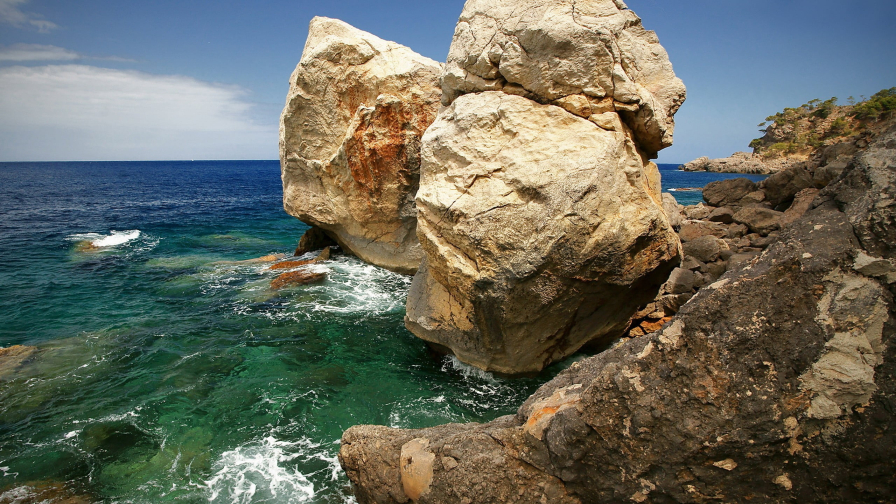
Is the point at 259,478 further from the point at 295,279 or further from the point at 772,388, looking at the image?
the point at 295,279

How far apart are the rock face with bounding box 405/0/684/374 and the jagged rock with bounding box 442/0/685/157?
2 centimetres

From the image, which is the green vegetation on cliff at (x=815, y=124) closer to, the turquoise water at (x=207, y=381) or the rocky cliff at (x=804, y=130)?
the rocky cliff at (x=804, y=130)

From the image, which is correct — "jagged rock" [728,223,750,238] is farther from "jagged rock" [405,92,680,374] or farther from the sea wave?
the sea wave

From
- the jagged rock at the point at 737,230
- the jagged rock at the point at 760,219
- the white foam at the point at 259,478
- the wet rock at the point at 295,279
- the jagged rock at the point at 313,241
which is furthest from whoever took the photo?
the jagged rock at the point at 313,241

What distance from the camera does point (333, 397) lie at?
816cm

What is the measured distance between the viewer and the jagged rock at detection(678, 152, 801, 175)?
58281mm

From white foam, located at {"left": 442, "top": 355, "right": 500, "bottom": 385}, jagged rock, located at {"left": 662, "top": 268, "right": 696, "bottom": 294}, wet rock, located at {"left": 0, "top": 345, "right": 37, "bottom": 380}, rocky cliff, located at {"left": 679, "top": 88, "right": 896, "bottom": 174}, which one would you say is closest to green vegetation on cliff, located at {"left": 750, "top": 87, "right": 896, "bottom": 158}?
rocky cliff, located at {"left": 679, "top": 88, "right": 896, "bottom": 174}

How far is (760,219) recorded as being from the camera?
1520 centimetres

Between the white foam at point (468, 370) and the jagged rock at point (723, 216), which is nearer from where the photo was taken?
the white foam at point (468, 370)

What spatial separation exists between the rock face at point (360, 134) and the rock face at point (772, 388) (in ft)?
32.2

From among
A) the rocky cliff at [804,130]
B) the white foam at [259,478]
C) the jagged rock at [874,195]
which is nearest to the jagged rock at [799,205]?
the jagged rock at [874,195]

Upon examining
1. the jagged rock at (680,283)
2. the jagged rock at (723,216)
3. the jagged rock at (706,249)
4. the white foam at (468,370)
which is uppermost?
the jagged rock at (723,216)

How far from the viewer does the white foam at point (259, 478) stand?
234 inches

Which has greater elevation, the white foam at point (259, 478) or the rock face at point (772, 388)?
the rock face at point (772, 388)
